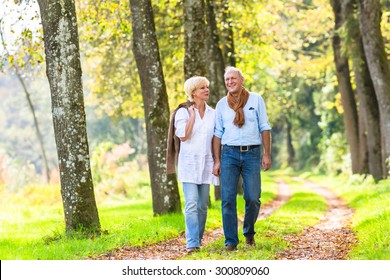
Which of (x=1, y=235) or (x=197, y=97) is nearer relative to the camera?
(x=197, y=97)

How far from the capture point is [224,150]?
973 cm

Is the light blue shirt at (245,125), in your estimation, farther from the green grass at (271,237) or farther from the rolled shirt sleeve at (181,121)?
the green grass at (271,237)

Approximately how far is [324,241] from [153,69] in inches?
197

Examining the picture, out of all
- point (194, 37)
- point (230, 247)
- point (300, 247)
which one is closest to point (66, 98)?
point (230, 247)

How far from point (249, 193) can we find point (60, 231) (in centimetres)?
386

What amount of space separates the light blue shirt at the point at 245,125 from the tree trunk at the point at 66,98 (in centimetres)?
265

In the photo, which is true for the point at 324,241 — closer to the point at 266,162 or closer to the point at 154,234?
the point at 266,162

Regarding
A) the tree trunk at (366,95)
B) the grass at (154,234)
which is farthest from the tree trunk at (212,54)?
the tree trunk at (366,95)

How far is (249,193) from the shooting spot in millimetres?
9719

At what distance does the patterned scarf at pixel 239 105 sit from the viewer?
957 centimetres

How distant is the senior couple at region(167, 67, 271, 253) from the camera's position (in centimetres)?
958

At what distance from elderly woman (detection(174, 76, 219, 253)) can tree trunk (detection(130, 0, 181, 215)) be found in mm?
4158
